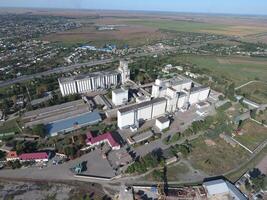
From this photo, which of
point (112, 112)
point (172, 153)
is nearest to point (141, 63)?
point (112, 112)

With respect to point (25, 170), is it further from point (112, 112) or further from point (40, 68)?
point (40, 68)

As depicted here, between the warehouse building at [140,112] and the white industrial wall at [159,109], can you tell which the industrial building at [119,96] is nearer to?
the warehouse building at [140,112]

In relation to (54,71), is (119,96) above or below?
above

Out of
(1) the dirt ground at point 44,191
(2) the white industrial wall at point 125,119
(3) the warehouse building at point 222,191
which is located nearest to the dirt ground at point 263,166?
(3) the warehouse building at point 222,191

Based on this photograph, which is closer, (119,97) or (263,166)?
(263,166)

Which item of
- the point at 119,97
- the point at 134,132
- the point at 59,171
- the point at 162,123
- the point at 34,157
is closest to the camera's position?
the point at 59,171

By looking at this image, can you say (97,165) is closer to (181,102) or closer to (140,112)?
(140,112)

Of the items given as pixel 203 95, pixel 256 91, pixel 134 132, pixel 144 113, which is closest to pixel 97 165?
pixel 134 132
